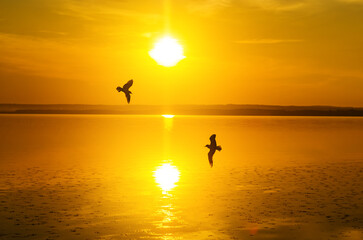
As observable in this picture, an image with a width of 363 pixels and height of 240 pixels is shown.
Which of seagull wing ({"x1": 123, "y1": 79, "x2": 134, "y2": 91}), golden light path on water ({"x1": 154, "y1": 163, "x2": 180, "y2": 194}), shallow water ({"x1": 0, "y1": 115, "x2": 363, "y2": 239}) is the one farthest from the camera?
golden light path on water ({"x1": 154, "y1": 163, "x2": 180, "y2": 194})

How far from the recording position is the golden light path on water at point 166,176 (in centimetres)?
3020

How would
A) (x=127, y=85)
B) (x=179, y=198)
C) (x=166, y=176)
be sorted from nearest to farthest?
(x=127, y=85) → (x=179, y=198) → (x=166, y=176)

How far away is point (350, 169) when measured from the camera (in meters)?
37.9

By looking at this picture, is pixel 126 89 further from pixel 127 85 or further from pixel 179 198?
pixel 179 198

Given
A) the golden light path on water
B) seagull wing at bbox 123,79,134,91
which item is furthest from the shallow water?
seagull wing at bbox 123,79,134,91

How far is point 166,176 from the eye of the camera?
3450cm

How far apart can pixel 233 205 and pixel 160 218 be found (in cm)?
416

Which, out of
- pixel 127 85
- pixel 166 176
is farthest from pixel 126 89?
pixel 166 176

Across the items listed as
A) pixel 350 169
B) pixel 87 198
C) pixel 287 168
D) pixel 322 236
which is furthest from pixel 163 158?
pixel 322 236

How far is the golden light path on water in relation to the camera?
30203 mm

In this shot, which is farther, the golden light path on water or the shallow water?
the golden light path on water

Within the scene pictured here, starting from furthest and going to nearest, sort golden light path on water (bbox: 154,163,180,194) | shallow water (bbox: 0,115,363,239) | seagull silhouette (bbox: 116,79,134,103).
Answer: golden light path on water (bbox: 154,163,180,194), seagull silhouette (bbox: 116,79,134,103), shallow water (bbox: 0,115,363,239)

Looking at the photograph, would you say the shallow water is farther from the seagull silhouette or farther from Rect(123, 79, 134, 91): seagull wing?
Rect(123, 79, 134, 91): seagull wing

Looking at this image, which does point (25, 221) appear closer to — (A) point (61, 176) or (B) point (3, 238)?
(B) point (3, 238)
